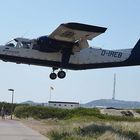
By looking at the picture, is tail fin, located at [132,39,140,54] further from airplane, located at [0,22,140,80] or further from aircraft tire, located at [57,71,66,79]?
aircraft tire, located at [57,71,66,79]

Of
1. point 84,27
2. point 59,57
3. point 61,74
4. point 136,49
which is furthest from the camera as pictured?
point 136,49

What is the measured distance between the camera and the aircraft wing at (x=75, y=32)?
2958cm

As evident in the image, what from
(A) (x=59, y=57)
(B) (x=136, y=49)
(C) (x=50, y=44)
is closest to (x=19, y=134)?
(A) (x=59, y=57)

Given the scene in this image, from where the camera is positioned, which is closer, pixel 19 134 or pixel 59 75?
pixel 19 134

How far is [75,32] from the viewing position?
31594mm

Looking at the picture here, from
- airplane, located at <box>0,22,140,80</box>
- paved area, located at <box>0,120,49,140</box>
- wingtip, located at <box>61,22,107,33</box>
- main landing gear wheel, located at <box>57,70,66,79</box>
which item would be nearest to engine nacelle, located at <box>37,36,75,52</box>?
airplane, located at <box>0,22,140,80</box>

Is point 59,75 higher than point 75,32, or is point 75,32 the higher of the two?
point 75,32

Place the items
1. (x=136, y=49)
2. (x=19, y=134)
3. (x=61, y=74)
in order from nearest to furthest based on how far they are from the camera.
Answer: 1. (x=19, y=134)
2. (x=61, y=74)
3. (x=136, y=49)

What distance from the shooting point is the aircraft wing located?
2958 cm

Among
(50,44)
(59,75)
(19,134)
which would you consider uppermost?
(50,44)

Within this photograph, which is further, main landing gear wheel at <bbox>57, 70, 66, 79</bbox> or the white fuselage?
main landing gear wheel at <bbox>57, 70, 66, 79</bbox>

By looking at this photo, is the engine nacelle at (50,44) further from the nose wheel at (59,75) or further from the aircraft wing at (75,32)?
the nose wheel at (59,75)

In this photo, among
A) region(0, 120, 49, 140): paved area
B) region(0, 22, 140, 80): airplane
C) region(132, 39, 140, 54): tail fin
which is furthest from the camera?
region(132, 39, 140, 54): tail fin

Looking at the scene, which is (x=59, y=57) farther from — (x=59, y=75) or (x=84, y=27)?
(x=84, y=27)
